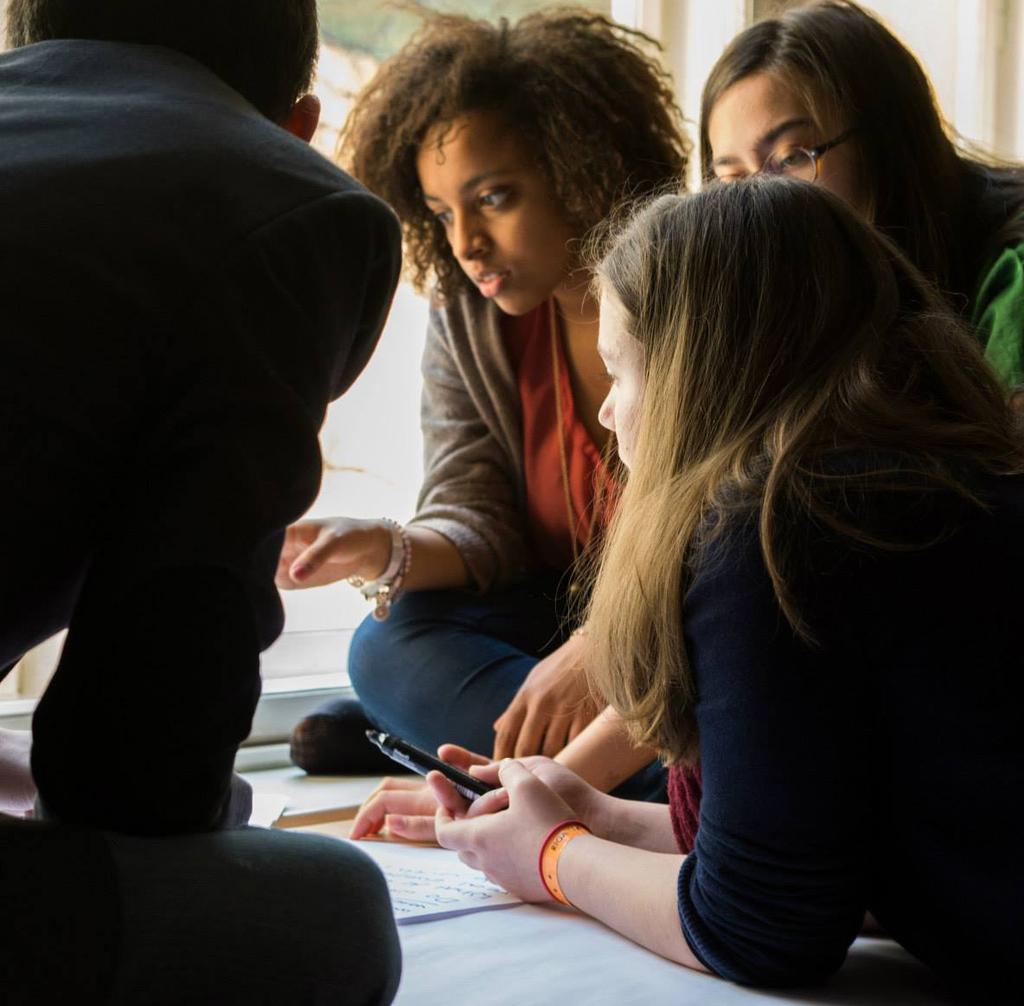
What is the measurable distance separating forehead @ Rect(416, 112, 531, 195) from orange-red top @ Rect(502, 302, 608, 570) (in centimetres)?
23

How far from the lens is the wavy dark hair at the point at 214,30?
771 mm

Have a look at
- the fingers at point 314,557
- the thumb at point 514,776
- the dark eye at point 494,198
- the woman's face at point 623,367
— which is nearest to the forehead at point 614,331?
the woman's face at point 623,367

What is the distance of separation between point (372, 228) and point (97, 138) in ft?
0.48

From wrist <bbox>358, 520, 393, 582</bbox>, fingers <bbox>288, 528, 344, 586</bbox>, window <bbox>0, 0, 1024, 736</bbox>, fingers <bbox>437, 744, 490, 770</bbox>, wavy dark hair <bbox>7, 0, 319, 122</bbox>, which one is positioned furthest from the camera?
window <bbox>0, 0, 1024, 736</bbox>

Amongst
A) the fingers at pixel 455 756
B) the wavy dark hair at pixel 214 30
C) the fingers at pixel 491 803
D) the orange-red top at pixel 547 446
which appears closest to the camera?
the wavy dark hair at pixel 214 30

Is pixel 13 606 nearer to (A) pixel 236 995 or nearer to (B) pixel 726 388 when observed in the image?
(A) pixel 236 995

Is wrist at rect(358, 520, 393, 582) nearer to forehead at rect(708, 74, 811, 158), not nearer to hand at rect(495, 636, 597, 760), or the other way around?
hand at rect(495, 636, 597, 760)

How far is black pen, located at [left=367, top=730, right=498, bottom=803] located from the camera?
118 centimetres

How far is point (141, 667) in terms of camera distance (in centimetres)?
64

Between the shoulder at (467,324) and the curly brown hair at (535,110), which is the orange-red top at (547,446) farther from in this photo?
the curly brown hair at (535,110)

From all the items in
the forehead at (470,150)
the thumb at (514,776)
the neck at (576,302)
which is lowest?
the thumb at (514,776)

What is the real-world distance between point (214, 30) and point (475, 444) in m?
1.21

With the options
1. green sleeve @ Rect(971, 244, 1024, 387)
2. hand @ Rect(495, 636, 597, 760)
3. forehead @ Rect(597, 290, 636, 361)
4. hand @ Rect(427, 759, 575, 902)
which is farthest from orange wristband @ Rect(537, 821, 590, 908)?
green sleeve @ Rect(971, 244, 1024, 387)

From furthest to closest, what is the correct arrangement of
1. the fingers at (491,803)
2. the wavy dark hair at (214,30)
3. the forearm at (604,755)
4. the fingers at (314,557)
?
the fingers at (314,557) → the forearm at (604,755) → the fingers at (491,803) → the wavy dark hair at (214,30)
